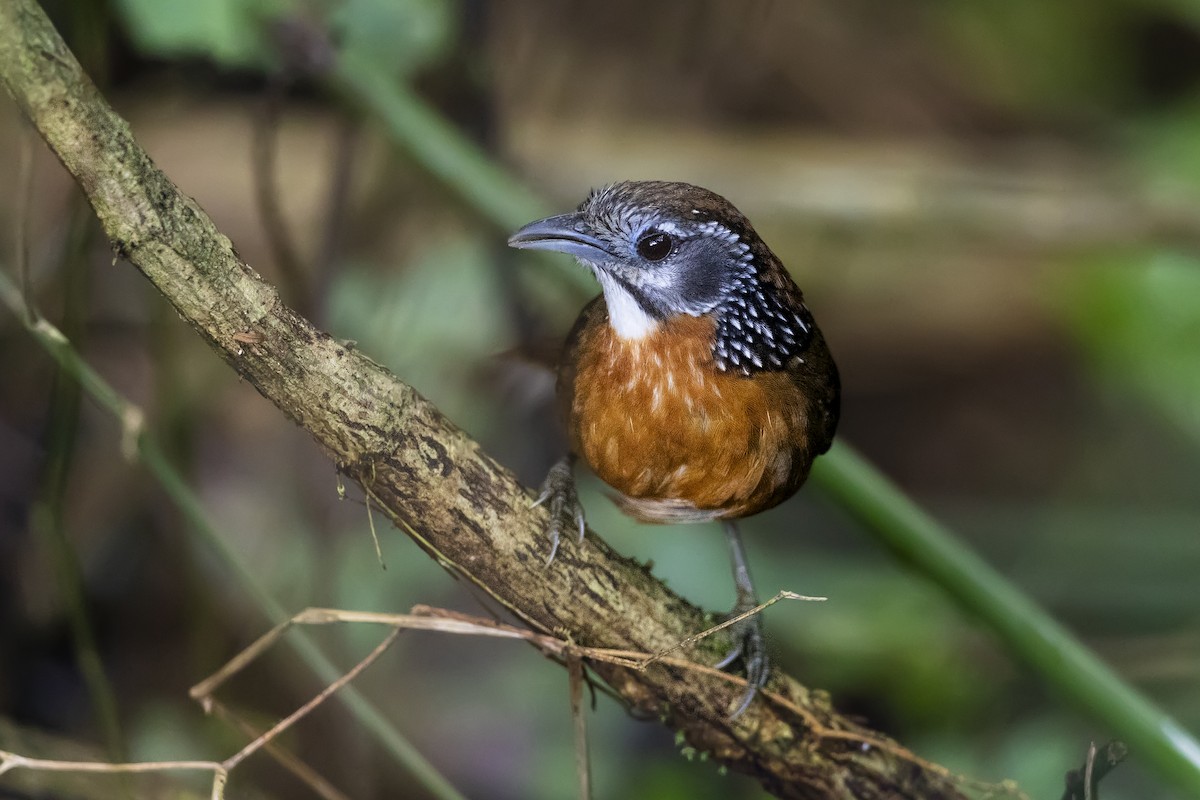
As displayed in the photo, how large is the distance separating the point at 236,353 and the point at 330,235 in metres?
2.31

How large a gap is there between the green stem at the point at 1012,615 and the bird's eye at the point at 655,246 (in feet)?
2.64

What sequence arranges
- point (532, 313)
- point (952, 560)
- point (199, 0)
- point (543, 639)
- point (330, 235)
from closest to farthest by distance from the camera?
point (543, 639) → point (952, 560) → point (199, 0) → point (330, 235) → point (532, 313)

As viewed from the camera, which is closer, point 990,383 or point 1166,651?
point 1166,651

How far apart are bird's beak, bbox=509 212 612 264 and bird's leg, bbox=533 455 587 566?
52 cm

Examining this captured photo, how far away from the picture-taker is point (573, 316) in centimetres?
531

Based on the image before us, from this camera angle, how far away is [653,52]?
20.1ft

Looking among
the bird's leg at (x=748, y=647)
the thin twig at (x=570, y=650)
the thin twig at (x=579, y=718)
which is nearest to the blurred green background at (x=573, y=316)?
the bird's leg at (x=748, y=647)

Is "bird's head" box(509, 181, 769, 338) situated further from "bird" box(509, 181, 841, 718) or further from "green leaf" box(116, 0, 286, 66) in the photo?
"green leaf" box(116, 0, 286, 66)

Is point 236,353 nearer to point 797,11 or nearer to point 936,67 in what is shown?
point 797,11

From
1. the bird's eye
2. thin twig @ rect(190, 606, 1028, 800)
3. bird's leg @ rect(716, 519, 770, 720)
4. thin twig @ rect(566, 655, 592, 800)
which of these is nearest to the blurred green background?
bird's leg @ rect(716, 519, 770, 720)

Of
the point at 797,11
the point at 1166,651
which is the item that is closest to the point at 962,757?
the point at 1166,651

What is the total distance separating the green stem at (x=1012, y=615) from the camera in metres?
2.74

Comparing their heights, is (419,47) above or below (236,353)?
above

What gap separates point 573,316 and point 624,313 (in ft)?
8.63
